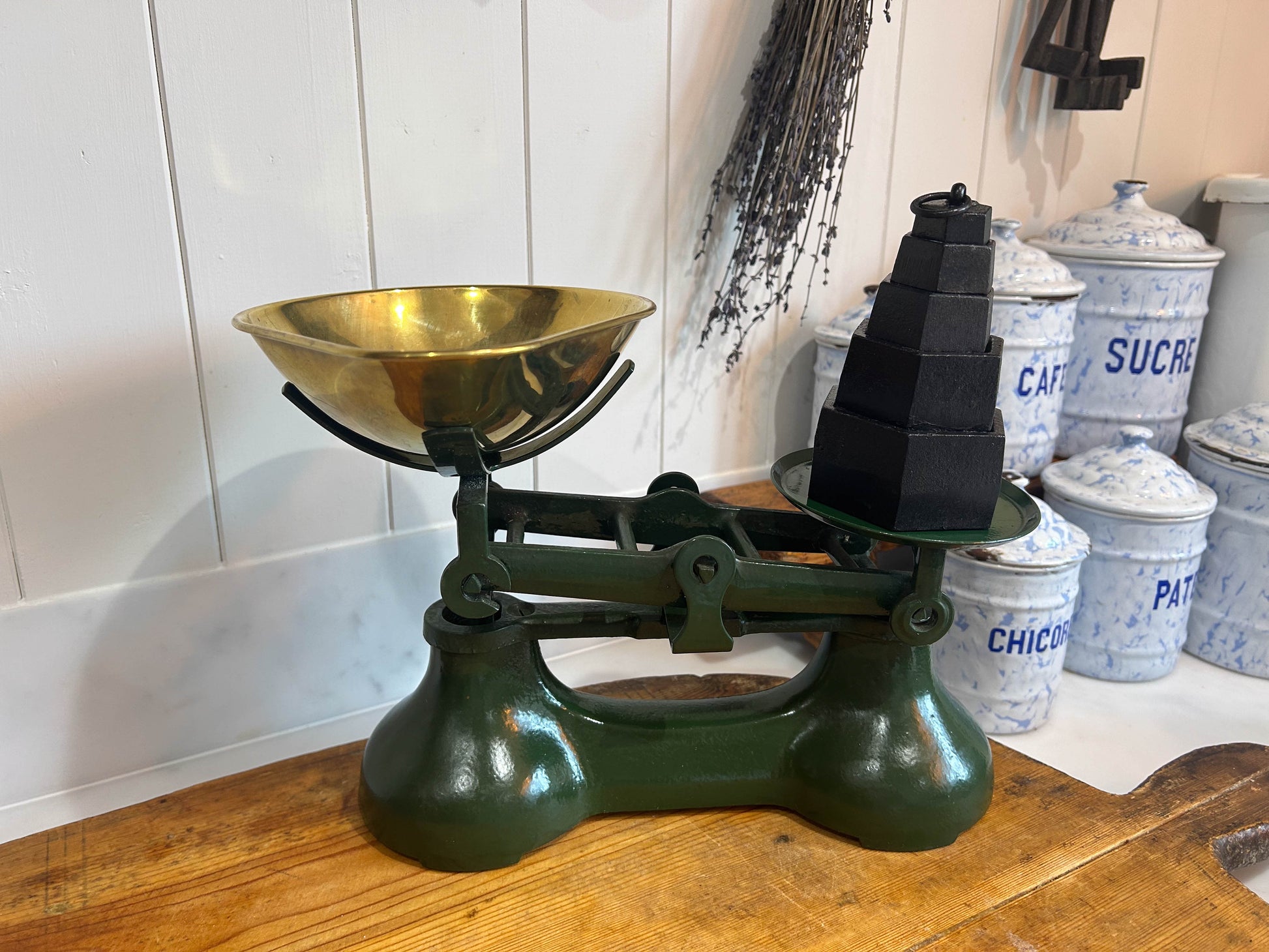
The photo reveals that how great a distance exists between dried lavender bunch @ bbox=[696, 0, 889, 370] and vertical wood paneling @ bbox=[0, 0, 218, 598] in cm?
59

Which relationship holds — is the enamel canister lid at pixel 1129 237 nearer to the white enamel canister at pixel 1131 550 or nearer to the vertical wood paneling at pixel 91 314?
the white enamel canister at pixel 1131 550

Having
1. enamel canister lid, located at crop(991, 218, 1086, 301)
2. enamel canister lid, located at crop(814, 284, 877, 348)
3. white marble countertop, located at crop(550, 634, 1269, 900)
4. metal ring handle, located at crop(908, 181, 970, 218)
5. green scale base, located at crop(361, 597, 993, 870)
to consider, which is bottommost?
white marble countertop, located at crop(550, 634, 1269, 900)

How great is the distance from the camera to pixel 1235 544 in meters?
1.28

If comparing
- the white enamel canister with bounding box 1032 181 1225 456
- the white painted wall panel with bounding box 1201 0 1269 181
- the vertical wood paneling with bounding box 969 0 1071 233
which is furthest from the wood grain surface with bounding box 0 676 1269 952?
the white painted wall panel with bounding box 1201 0 1269 181

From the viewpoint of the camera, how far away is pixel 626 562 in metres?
0.69

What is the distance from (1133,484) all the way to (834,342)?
41 cm

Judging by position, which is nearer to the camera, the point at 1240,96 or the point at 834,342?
the point at 834,342

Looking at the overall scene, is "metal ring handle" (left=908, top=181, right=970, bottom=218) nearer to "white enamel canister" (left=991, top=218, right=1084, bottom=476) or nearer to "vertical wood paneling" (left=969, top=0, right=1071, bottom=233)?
"white enamel canister" (left=991, top=218, right=1084, bottom=476)

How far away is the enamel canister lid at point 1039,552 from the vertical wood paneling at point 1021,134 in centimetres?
54

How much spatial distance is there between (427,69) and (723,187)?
0.37m

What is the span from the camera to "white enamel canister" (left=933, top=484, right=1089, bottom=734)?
1068 millimetres

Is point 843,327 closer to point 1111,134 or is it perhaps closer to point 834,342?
point 834,342

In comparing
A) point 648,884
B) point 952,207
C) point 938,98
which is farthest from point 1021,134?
point 648,884

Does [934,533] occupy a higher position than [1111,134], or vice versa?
[1111,134]
